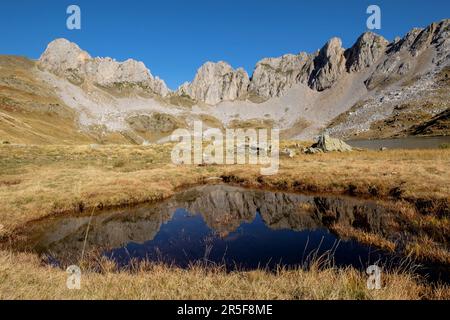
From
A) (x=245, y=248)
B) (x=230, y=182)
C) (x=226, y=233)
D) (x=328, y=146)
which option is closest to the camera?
(x=245, y=248)

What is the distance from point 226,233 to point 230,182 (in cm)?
1807

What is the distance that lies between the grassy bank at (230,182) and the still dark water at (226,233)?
1.63 m

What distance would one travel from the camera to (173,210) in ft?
81.1

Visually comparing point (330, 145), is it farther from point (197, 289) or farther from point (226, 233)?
point (197, 289)

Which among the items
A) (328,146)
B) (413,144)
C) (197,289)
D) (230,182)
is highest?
(413,144)

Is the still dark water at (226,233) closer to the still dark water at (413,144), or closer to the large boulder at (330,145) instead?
the large boulder at (330,145)

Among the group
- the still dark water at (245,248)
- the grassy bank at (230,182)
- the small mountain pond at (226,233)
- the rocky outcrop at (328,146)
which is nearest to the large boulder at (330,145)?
the rocky outcrop at (328,146)

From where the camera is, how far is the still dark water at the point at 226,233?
46.3 feet

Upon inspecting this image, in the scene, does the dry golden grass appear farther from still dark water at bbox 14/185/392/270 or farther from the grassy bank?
still dark water at bbox 14/185/392/270

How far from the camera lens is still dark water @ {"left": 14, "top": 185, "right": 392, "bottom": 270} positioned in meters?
14.1

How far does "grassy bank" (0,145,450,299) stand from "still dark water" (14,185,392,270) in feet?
5.35

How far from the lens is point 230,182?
36.5 m

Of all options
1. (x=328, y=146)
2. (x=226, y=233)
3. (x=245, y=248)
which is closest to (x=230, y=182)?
(x=226, y=233)

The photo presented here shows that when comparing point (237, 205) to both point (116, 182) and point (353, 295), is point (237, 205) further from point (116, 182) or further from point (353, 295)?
point (353, 295)
